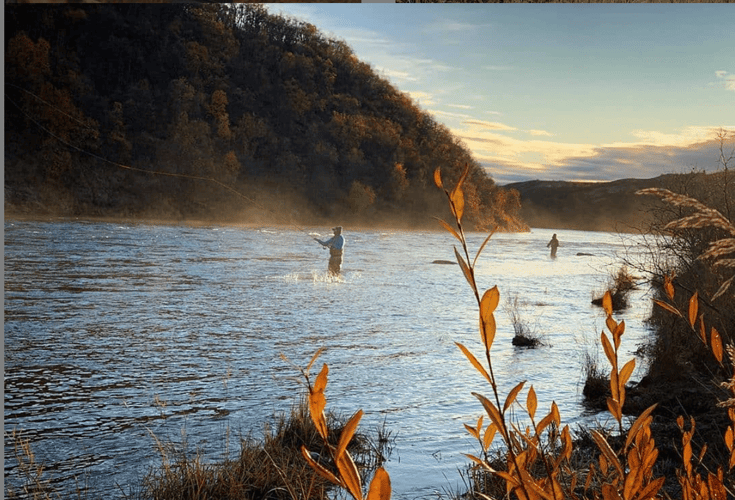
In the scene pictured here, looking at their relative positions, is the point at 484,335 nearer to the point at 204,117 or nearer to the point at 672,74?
the point at 672,74

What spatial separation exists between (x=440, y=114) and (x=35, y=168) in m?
25.1

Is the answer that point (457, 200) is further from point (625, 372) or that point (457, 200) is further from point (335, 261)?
point (335, 261)

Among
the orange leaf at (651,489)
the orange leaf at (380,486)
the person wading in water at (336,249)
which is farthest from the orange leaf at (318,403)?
the person wading in water at (336,249)

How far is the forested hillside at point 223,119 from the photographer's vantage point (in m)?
40.7

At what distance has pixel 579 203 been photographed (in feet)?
156

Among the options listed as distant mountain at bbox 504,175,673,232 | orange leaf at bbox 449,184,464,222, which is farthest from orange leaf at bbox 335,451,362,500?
distant mountain at bbox 504,175,673,232

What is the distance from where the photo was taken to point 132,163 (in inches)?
1679

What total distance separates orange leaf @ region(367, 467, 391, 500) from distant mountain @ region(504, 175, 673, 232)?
38.7m

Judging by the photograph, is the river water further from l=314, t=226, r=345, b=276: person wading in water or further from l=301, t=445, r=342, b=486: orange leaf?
l=301, t=445, r=342, b=486: orange leaf

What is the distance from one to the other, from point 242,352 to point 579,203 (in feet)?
139

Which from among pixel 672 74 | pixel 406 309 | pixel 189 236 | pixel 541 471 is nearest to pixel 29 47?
pixel 189 236

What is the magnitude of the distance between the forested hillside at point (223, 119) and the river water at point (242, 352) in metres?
24.2

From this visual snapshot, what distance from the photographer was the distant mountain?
1639 inches

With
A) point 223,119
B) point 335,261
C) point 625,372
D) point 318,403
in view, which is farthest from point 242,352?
point 223,119
